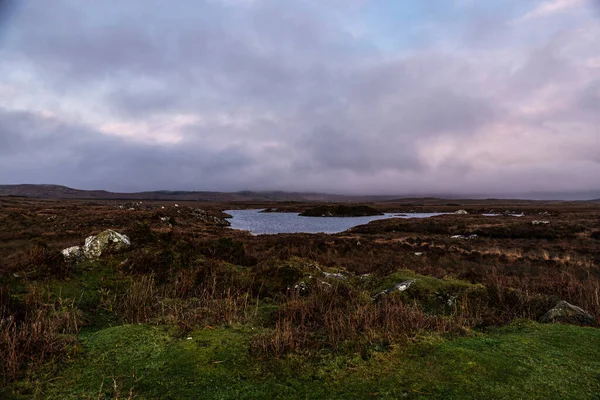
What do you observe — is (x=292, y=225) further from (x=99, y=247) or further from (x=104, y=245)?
(x=99, y=247)

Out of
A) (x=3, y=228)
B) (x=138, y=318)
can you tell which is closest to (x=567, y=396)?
(x=138, y=318)

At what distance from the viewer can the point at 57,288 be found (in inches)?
329

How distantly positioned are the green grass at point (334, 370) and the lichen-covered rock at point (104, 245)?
22.5 feet

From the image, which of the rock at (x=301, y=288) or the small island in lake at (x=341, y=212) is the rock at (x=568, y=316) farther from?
the small island in lake at (x=341, y=212)

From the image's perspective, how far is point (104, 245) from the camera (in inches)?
469

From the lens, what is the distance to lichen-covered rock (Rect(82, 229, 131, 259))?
1168 cm

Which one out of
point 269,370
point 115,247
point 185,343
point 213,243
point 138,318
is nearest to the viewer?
point 269,370

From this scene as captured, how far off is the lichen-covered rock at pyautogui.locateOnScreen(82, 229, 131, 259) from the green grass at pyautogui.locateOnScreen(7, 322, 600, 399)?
6868 mm

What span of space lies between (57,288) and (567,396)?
35.2 ft

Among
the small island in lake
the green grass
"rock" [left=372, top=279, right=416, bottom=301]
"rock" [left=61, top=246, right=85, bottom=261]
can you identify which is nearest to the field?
the green grass

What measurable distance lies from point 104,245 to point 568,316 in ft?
46.8

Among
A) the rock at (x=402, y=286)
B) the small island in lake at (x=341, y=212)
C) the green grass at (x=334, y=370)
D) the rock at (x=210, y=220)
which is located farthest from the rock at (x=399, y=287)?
the small island in lake at (x=341, y=212)

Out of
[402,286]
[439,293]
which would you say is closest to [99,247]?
[402,286]

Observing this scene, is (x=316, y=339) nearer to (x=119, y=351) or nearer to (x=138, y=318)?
(x=119, y=351)
